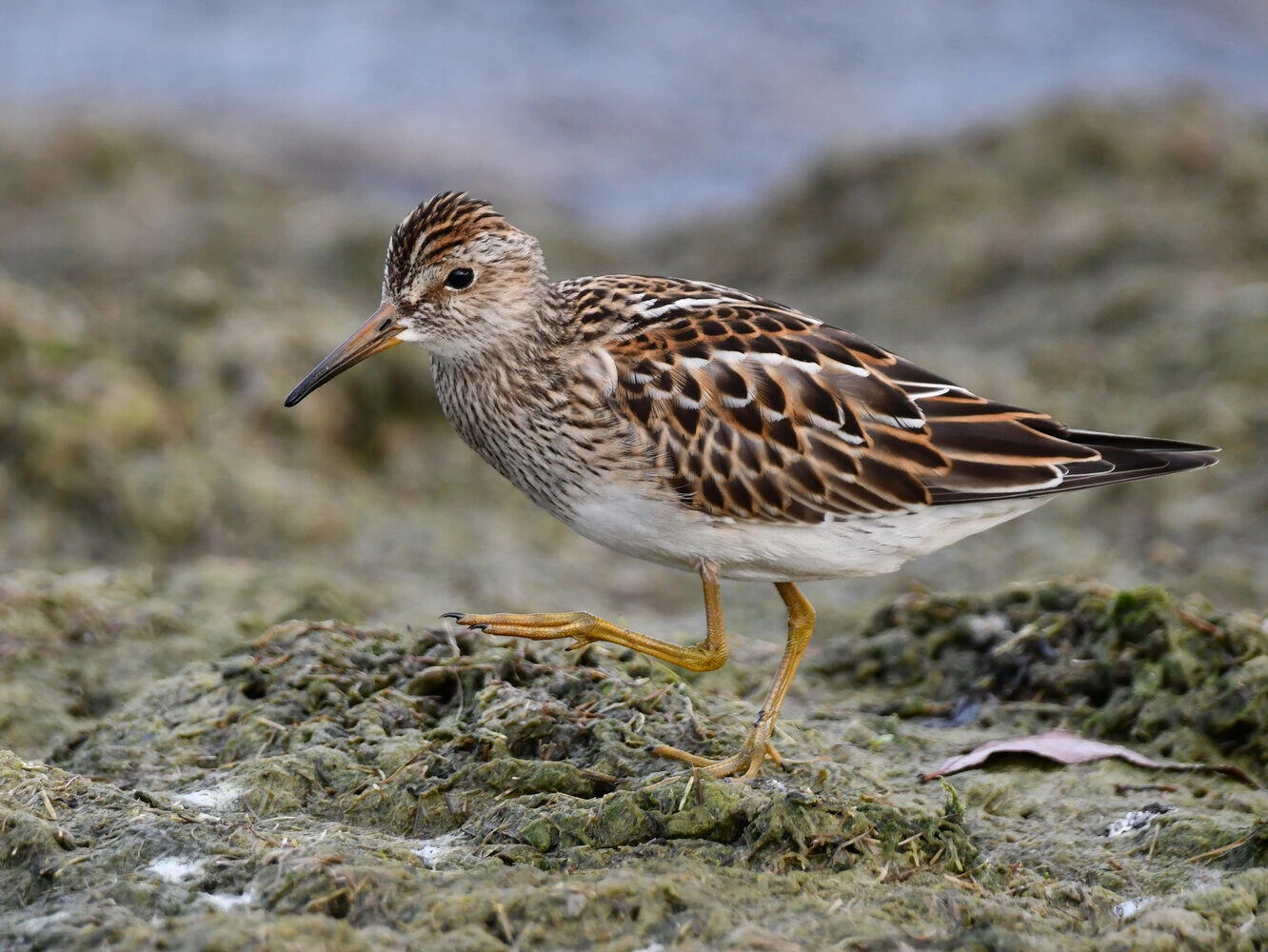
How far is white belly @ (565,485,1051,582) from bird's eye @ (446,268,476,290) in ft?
3.08

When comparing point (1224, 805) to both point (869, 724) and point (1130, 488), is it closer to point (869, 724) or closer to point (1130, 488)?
point (869, 724)

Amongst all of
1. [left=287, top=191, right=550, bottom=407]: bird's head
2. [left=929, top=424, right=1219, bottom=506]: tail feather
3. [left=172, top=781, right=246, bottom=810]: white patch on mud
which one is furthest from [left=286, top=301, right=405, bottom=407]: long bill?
[left=929, top=424, right=1219, bottom=506]: tail feather

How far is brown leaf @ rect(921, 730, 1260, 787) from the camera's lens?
15.1ft

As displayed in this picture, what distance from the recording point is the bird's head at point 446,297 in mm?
4875

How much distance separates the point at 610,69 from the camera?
19.0m

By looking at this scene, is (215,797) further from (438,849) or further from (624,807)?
(624,807)

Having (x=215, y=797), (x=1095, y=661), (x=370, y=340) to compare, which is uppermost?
(x=370, y=340)

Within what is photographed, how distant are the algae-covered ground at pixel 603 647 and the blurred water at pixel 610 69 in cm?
611

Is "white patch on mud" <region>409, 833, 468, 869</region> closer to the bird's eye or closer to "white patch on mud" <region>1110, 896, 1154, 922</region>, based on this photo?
"white patch on mud" <region>1110, 896, 1154, 922</region>

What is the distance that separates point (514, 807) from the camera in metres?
3.88

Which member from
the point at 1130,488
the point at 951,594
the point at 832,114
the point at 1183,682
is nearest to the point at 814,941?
the point at 1183,682

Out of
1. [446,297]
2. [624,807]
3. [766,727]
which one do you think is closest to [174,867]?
[624,807]

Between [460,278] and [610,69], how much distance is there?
14826 mm

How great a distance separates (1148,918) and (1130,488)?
15.4ft
